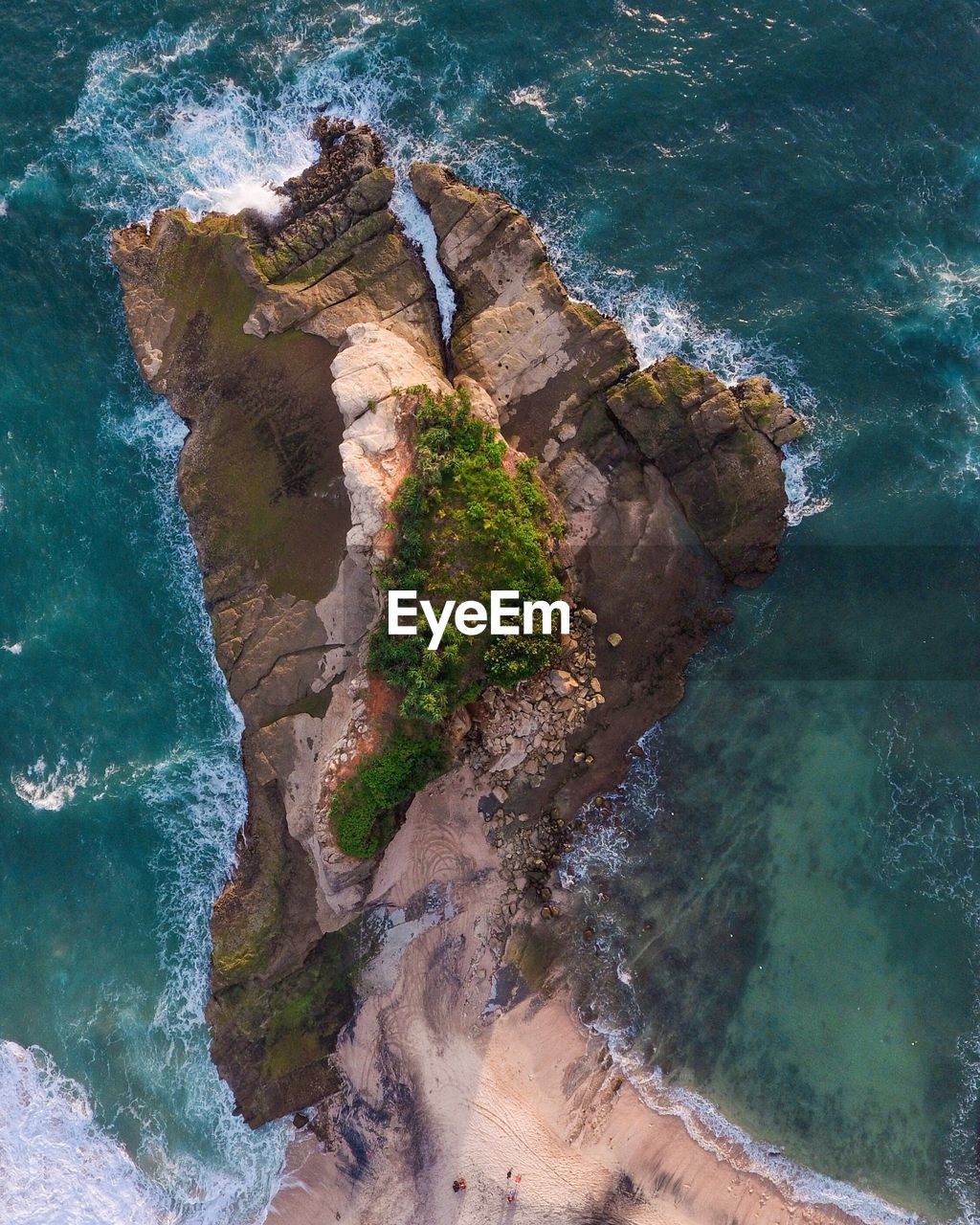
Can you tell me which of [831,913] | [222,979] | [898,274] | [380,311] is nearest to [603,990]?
[831,913]

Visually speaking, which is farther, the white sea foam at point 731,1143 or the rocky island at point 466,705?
the white sea foam at point 731,1143

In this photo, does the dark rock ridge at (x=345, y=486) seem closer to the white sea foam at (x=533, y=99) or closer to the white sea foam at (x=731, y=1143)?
the white sea foam at (x=533, y=99)

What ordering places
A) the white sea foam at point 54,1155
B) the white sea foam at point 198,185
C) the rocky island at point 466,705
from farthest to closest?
the white sea foam at point 54,1155
the white sea foam at point 198,185
the rocky island at point 466,705

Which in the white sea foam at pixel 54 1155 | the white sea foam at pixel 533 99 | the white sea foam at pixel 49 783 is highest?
the white sea foam at pixel 533 99

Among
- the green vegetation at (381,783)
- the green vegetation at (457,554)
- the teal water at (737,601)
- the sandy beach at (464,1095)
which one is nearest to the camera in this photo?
the green vegetation at (457,554)

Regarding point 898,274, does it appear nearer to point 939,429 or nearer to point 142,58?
point 939,429

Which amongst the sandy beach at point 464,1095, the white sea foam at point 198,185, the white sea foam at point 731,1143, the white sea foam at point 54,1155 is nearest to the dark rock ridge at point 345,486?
the white sea foam at point 198,185

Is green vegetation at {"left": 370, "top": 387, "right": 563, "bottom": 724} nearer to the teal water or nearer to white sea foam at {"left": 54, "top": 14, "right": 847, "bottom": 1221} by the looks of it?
white sea foam at {"left": 54, "top": 14, "right": 847, "bottom": 1221}
